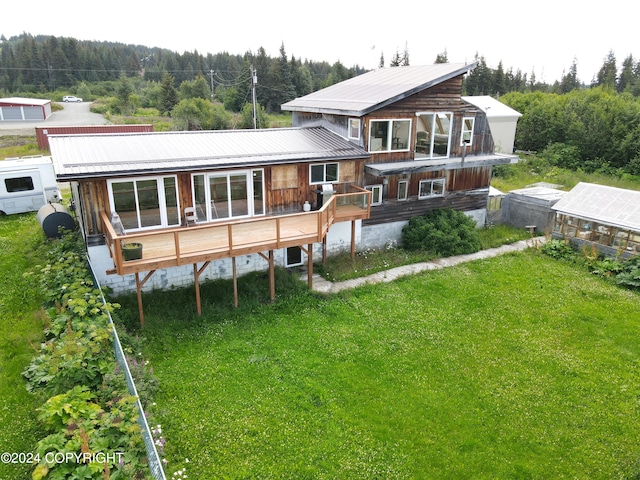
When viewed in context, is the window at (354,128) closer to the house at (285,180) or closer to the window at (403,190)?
the house at (285,180)

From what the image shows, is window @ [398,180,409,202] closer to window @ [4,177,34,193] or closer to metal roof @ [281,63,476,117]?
metal roof @ [281,63,476,117]

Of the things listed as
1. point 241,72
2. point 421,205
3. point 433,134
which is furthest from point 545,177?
point 241,72

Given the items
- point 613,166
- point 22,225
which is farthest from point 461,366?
point 613,166

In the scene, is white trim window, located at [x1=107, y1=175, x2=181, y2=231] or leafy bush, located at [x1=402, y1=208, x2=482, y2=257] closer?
white trim window, located at [x1=107, y1=175, x2=181, y2=231]

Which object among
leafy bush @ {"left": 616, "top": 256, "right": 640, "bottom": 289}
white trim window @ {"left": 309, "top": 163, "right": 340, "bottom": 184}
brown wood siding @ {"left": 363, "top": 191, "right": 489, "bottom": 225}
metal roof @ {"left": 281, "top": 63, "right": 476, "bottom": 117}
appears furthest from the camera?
brown wood siding @ {"left": 363, "top": 191, "right": 489, "bottom": 225}

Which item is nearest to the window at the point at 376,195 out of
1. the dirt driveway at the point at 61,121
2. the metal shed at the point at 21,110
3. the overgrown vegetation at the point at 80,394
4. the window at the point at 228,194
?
the window at the point at 228,194

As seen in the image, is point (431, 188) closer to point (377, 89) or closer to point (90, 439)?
point (377, 89)

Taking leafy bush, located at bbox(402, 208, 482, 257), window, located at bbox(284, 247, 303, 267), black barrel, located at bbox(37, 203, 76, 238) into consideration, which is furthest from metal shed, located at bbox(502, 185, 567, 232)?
black barrel, located at bbox(37, 203, 76, 238)
